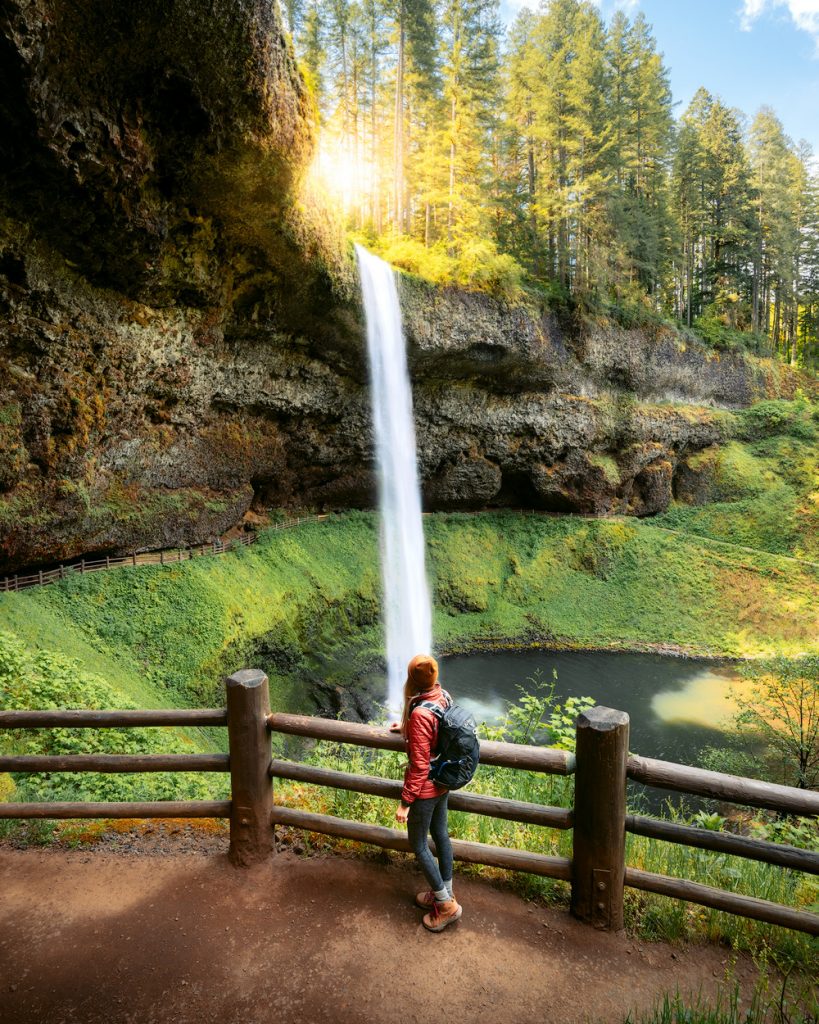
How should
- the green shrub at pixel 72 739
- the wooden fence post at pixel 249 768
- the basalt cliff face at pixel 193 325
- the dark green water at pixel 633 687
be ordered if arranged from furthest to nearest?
the dark green water at pixel 633 687, the basalt cliff face at pixel 193 325, the green shrub at pixel 72 739, the wooden fence post at pixel 249 768

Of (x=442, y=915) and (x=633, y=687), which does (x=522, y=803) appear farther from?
(x=633, y=687)

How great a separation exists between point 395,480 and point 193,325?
990cm

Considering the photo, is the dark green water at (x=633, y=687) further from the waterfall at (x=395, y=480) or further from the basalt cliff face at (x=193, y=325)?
the basalt cliff face at (x=193, y=325)

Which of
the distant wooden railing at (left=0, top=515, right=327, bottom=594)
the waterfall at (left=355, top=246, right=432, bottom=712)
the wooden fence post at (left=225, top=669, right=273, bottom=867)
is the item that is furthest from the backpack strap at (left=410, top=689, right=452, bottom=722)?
the waterfall at (left=355, top=246, right=432, bottom=712)

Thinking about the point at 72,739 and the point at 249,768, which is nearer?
the point at 249,768

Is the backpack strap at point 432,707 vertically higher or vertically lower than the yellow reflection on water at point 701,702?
higher

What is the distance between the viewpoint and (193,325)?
13930 mm

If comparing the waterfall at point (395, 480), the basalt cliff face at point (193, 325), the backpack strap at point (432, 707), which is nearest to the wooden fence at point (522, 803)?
the backpack strap at point (432, 707)

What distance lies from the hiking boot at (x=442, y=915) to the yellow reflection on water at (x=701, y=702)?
13.4 meters

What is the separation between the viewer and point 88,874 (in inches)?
150

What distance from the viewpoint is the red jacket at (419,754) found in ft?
10.6

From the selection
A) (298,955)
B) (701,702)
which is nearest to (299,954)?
(298,955)

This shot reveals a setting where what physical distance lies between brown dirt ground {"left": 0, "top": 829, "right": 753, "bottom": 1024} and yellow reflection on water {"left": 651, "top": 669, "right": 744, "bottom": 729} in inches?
519

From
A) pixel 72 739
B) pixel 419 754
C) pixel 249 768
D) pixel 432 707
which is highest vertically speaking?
pixel 432 707
